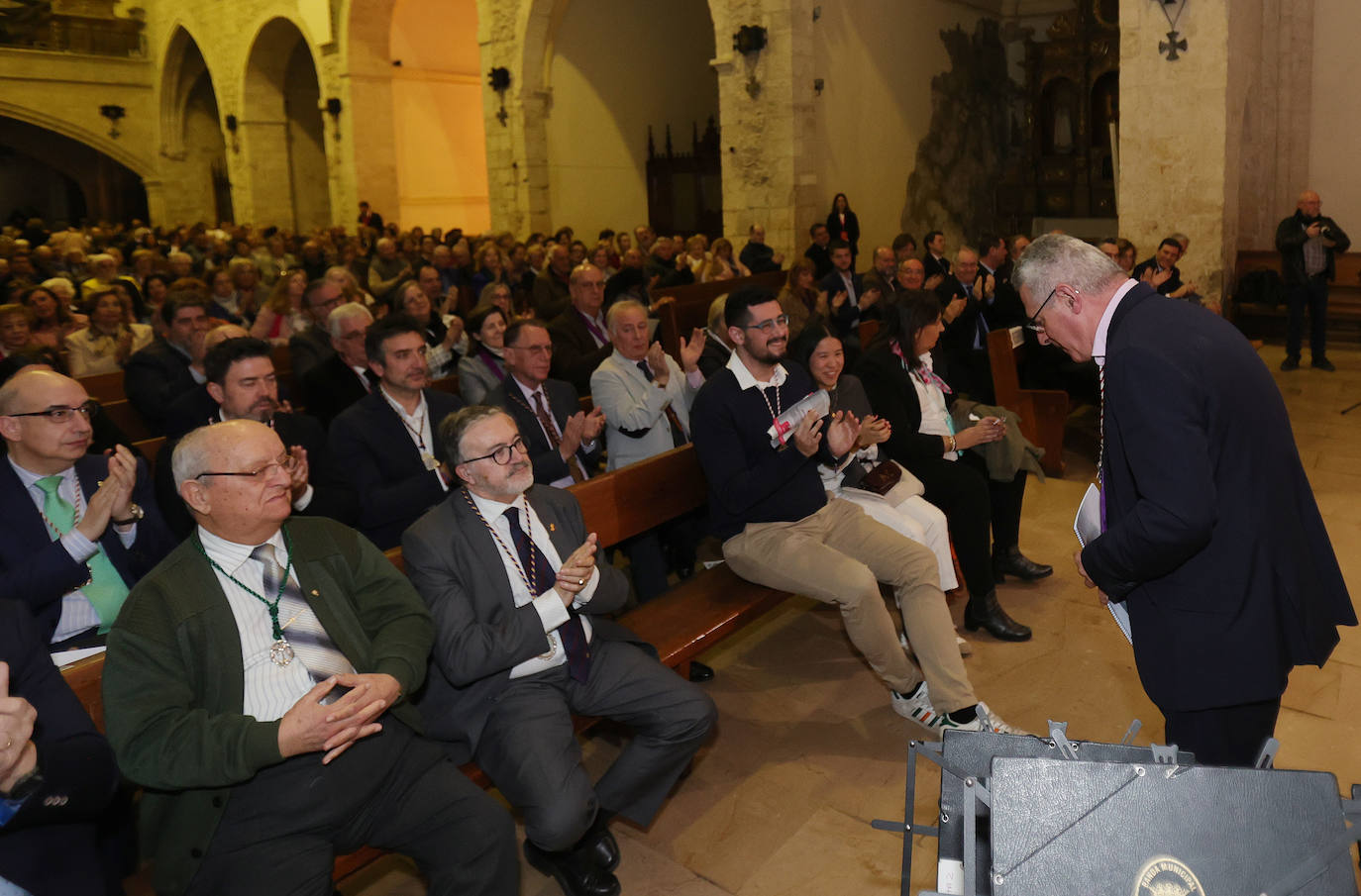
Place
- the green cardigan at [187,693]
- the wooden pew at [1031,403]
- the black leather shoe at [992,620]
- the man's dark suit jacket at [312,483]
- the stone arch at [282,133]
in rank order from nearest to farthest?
the green cardigan at [187,693] < the man's dark suit jacket at [312,483] < the black leather shoe at [992,620] < the wooden pew at [1031,403] < the stone arch at [282,133]

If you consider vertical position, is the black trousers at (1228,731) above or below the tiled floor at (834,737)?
above

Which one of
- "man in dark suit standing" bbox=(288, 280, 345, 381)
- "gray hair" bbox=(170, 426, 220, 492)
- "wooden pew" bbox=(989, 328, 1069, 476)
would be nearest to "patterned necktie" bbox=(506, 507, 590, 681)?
"gray hair" bbox=(170, 426, 220, 492)

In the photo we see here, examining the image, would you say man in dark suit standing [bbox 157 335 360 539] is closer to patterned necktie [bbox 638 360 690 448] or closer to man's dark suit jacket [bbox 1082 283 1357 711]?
patterned necktie [bbox 638 360 690 448]

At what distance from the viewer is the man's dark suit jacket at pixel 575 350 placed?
20.0ft

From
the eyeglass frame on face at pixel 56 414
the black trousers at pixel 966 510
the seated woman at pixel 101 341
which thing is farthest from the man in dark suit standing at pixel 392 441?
the seated woman at pixel 101 341

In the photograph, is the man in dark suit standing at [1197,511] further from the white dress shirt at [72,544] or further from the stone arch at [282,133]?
the stone arch at [282,133]

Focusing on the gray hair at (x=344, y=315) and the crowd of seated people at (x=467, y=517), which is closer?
the crowd of seated people at (x=467, y=517)

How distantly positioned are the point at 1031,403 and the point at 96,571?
4871mm

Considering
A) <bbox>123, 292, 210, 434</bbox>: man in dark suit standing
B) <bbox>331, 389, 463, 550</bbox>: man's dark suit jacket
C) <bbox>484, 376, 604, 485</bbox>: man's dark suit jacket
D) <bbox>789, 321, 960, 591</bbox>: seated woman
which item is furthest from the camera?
<bbox>123, 292, 210, 434</bbox>: man in dark suit standing

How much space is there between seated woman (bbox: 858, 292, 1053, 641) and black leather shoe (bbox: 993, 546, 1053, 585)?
1.48 feet

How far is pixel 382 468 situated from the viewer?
3.80 m

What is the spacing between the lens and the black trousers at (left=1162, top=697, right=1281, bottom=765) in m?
2.20

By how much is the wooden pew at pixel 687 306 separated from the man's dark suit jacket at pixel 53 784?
14.8 feet

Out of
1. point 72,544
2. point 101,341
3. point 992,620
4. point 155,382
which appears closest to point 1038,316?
point 992,620
